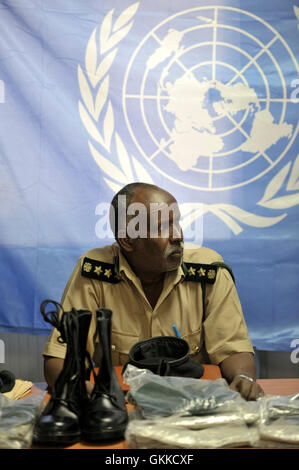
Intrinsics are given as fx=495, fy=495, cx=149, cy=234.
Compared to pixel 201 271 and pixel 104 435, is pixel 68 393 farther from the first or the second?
pixel 201 271

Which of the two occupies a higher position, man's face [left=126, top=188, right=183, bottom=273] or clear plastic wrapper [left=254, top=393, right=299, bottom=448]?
man's face [left=126, top=188, right=183, bottom=273]

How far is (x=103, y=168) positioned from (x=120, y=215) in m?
0.75

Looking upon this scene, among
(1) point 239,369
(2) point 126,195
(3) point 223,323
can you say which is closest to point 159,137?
(2) point 126,195

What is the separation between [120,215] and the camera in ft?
6.19

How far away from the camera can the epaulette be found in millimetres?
1847

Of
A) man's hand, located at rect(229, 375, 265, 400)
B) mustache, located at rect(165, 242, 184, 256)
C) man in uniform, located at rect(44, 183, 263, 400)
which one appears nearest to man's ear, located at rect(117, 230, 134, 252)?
man in uniform, located at rect(44, 183, 263, 400)

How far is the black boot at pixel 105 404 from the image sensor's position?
0.88 m

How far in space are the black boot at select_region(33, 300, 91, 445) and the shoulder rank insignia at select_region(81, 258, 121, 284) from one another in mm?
835

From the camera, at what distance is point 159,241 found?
1.70 metres

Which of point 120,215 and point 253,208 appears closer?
point 120,215

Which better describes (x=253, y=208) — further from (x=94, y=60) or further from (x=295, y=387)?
(x=295, y=387)

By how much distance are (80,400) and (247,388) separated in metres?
0.46

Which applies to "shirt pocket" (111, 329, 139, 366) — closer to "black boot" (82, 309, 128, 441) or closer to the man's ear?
the man's ear
